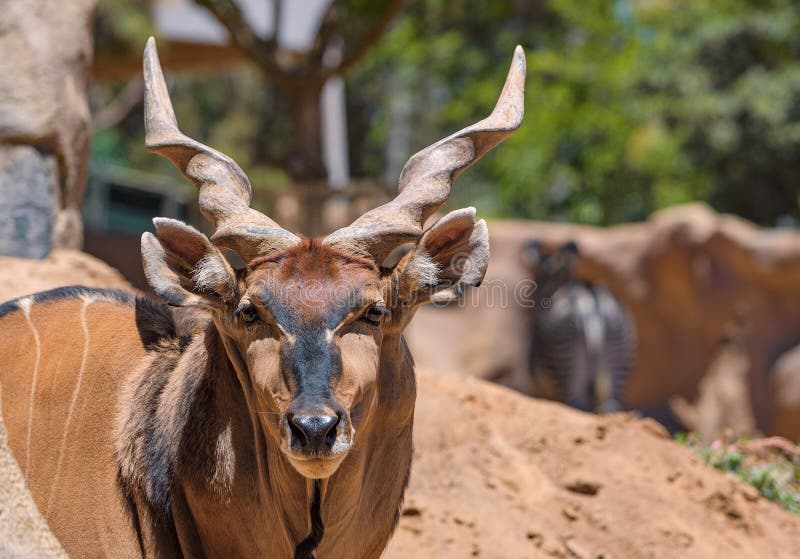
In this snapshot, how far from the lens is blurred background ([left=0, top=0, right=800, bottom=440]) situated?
1398 cm

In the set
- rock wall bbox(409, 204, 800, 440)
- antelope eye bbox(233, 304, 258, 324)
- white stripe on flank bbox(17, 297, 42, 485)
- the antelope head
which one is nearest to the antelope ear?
the antelope head

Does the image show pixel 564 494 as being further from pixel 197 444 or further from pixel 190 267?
pixel 190 267

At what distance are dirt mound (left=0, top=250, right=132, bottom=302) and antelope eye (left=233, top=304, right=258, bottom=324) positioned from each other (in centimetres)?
216

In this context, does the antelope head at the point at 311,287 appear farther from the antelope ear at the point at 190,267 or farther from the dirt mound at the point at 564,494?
the dirt mound at the point at 564,494

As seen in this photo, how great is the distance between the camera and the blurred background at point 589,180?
13977mm

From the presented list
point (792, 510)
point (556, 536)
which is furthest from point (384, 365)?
point (792, 510)

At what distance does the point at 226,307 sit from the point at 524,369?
13.0 m

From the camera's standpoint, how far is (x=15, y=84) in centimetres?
679

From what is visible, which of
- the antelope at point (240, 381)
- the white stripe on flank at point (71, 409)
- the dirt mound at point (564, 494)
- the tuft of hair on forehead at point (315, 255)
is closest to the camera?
the antelope at point (240, 381)

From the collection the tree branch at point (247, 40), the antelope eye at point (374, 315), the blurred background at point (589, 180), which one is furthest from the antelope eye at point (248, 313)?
the tree branch at point (247, 40)

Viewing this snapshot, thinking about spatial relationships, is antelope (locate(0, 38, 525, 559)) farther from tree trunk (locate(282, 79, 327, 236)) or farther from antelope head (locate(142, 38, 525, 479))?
tree trunk (locate(282, 79, 327, 236))

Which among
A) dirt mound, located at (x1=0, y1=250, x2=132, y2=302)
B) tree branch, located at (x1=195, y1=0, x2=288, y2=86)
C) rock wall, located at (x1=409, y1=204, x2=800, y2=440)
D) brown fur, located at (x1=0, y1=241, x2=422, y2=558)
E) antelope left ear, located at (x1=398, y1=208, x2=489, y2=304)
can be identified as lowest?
rock wall, located at (x1=409, y1=204, x2=800, y2=440)

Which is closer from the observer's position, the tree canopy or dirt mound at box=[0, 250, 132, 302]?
Result: dirt mound at box=[0, 250, 132, 302]

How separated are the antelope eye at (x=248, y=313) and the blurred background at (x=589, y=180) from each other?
830 cm
